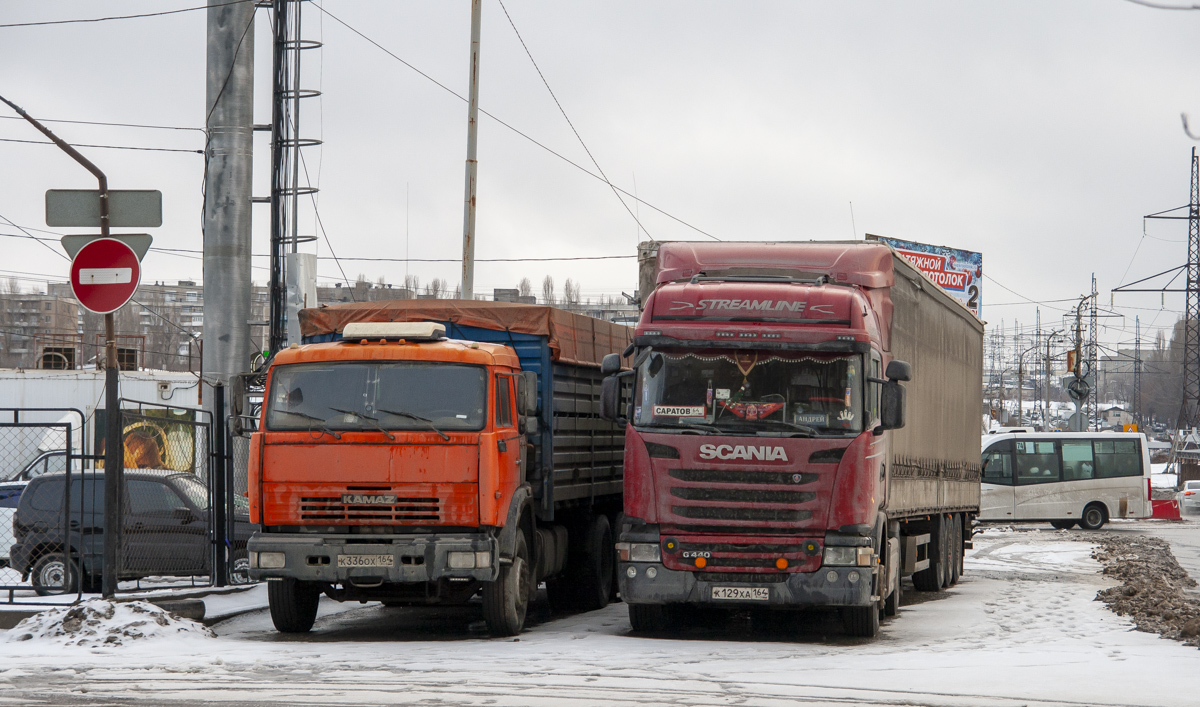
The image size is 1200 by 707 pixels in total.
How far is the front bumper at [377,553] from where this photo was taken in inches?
430

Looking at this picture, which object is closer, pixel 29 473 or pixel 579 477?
pixel 579 477

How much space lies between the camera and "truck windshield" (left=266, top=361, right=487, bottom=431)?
11.1m

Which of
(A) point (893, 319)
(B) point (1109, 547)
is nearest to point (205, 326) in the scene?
(A) point (893, 319)

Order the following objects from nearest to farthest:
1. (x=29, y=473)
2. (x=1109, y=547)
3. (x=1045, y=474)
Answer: (x=29, y=473) → (x=1109, y=547) → (x=1045, y=474)

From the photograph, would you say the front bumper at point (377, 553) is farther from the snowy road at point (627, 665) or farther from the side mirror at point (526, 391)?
the side mirror at point (526, 391)

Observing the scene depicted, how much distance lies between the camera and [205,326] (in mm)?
14211

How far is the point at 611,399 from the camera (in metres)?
11.4

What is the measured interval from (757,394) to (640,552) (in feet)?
5.52

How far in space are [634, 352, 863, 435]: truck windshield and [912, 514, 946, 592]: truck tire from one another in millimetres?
5966

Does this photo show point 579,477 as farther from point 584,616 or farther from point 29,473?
point 29,473

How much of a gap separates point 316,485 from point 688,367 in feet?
10.9

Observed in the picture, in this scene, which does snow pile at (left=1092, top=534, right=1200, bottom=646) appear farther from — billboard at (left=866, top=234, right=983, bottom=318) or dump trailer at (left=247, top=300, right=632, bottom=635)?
billboard at (left=866, top=234, right=983, bottom=318)

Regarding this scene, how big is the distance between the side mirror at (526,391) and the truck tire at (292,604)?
2444 millimetres

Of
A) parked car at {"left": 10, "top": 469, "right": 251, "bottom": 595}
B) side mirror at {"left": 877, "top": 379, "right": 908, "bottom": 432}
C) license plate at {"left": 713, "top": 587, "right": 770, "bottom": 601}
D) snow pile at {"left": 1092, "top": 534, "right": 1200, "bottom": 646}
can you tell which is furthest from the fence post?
snow pile at {"left": 1092, "top": 534, "right": 1200, "bottom": 646}
